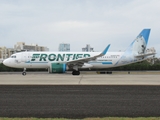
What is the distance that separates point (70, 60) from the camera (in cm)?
3400

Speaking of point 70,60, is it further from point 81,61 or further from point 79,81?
point 79,81

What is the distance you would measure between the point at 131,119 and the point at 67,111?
2119 mm

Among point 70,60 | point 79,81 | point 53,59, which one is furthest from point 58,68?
point 79,81


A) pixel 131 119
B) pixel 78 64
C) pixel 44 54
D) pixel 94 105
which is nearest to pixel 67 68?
pixel 78 64

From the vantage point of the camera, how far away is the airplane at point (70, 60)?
32372mm

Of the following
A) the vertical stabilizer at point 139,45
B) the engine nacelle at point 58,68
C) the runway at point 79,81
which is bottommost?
the runway at point 79,81

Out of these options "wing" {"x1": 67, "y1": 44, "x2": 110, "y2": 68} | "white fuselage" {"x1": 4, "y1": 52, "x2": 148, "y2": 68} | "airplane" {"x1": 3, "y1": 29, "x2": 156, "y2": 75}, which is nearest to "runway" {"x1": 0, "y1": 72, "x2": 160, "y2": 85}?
"airplane" {"x1": 3, "y1": 29, "x2": 156, "y2": 75}

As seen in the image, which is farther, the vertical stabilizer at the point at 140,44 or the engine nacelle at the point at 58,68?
the vertical stabilizer at the point at 140,44

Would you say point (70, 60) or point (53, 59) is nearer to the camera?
point (53, 59)

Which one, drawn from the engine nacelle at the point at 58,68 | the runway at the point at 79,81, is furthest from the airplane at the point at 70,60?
the runway at the point at 79,81

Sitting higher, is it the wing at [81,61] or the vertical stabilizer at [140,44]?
the vertical stabilizer at [140,44]

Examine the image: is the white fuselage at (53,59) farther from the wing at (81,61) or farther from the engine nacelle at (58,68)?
the engine nacelle at (58,68)

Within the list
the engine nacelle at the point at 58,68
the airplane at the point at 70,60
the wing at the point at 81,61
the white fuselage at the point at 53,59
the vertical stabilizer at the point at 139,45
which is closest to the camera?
the engine nacelle at the point at 58,68

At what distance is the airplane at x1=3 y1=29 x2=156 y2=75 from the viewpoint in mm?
32372
